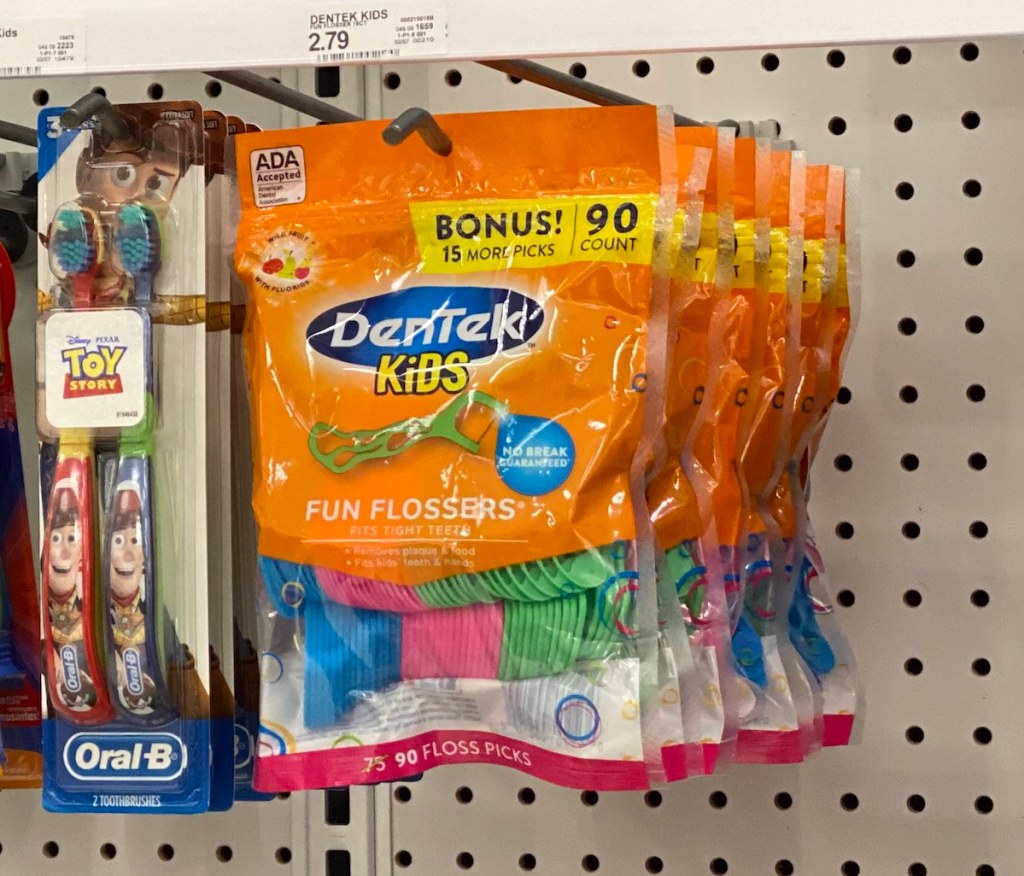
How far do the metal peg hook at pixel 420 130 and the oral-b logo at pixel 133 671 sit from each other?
0.33 m

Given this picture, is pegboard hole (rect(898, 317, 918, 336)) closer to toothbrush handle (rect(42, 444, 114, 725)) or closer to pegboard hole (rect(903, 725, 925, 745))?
pegboard hole (rect(903, 725, 925, 745))

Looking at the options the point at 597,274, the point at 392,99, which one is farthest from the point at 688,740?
the point at 392,99

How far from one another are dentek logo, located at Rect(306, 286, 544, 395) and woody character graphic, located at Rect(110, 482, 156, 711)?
0.15 meters

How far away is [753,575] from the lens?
2.72ft

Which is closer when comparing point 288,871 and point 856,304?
point 856,304

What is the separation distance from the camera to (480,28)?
568mm

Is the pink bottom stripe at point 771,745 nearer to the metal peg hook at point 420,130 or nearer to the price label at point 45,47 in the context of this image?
the metal peg hook at point 420,130

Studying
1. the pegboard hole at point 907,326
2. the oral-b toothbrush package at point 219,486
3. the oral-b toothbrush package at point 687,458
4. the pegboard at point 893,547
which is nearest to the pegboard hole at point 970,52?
the pegboard at point 893,547

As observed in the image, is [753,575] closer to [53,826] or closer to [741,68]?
[741,68]

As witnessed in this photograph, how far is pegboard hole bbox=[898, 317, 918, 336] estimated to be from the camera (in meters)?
1.08

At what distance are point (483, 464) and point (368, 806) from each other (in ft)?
1.63

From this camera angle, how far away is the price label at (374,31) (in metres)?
0.57

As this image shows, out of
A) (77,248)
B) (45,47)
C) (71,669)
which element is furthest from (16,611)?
(45,47)

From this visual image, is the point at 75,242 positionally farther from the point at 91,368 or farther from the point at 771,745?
the point at 771,745
